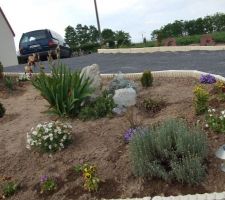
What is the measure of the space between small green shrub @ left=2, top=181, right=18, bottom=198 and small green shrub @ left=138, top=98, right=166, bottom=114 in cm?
276

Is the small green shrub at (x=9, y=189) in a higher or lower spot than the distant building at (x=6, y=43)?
lower

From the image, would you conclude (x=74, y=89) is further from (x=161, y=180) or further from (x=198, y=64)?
(x=198, y=64)

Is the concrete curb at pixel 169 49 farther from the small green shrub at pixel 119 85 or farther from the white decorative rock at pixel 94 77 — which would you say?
the white decorative rock at pixel 94 77

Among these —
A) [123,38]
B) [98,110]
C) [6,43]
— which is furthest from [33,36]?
[98,110]

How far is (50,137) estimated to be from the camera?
7.46m

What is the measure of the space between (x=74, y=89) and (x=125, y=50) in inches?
512

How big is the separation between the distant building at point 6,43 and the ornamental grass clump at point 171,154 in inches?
881

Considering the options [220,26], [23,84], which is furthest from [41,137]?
[220,26]

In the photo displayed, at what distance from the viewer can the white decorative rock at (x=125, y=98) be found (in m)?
8.84

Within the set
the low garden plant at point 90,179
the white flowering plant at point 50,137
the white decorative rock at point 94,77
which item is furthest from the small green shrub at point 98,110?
the low garden plant at point 90,179

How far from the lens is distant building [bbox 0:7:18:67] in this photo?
2805cm

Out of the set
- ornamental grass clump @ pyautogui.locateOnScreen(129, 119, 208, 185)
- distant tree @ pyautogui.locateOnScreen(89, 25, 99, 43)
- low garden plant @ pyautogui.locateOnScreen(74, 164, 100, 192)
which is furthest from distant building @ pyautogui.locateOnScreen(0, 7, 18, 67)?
ornamental grass clump @ pyautogui.locateOnScreen(129, 119, 208, 185)

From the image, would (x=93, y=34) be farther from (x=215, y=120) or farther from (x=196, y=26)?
(x=215, y=120)

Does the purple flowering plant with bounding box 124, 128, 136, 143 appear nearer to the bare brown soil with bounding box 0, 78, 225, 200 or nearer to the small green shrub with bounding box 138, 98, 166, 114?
the bare brown soil with bounding box 0, 78, 225, 200
